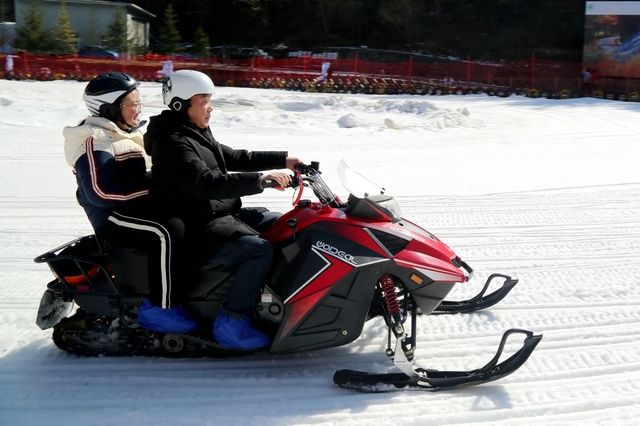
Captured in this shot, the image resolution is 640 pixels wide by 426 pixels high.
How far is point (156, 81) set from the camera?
23609 mm

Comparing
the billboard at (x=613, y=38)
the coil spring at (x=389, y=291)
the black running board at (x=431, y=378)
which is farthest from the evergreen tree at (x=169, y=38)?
the black running board at (x=431, y=378)

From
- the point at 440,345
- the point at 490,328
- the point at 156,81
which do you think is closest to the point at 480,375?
the point at 440,345

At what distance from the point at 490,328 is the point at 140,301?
213cm

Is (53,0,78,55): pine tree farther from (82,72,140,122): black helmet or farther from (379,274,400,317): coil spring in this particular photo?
(379,274,400,317): coil spring

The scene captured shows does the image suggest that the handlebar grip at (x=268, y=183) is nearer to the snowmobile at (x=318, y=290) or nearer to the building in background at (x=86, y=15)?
the snowmobile at (x=318, y=290)

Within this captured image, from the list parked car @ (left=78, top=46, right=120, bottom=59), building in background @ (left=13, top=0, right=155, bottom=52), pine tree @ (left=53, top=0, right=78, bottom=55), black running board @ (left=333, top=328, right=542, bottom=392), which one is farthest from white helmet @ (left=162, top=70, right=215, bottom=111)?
building in background @ (left=13, top=0, right=155, bottom=52)

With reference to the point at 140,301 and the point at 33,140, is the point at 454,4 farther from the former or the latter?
the point at 140,301

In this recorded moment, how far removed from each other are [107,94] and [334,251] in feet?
4.91

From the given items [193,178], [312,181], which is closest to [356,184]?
[312,181]

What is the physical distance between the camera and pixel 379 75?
80.1 ft

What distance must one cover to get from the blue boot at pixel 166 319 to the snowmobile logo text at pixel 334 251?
84 cm

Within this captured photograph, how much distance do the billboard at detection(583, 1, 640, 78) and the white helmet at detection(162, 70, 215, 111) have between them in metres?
24.2

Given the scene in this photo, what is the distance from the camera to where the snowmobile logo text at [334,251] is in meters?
3.36

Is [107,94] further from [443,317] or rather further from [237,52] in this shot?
[237,52]
